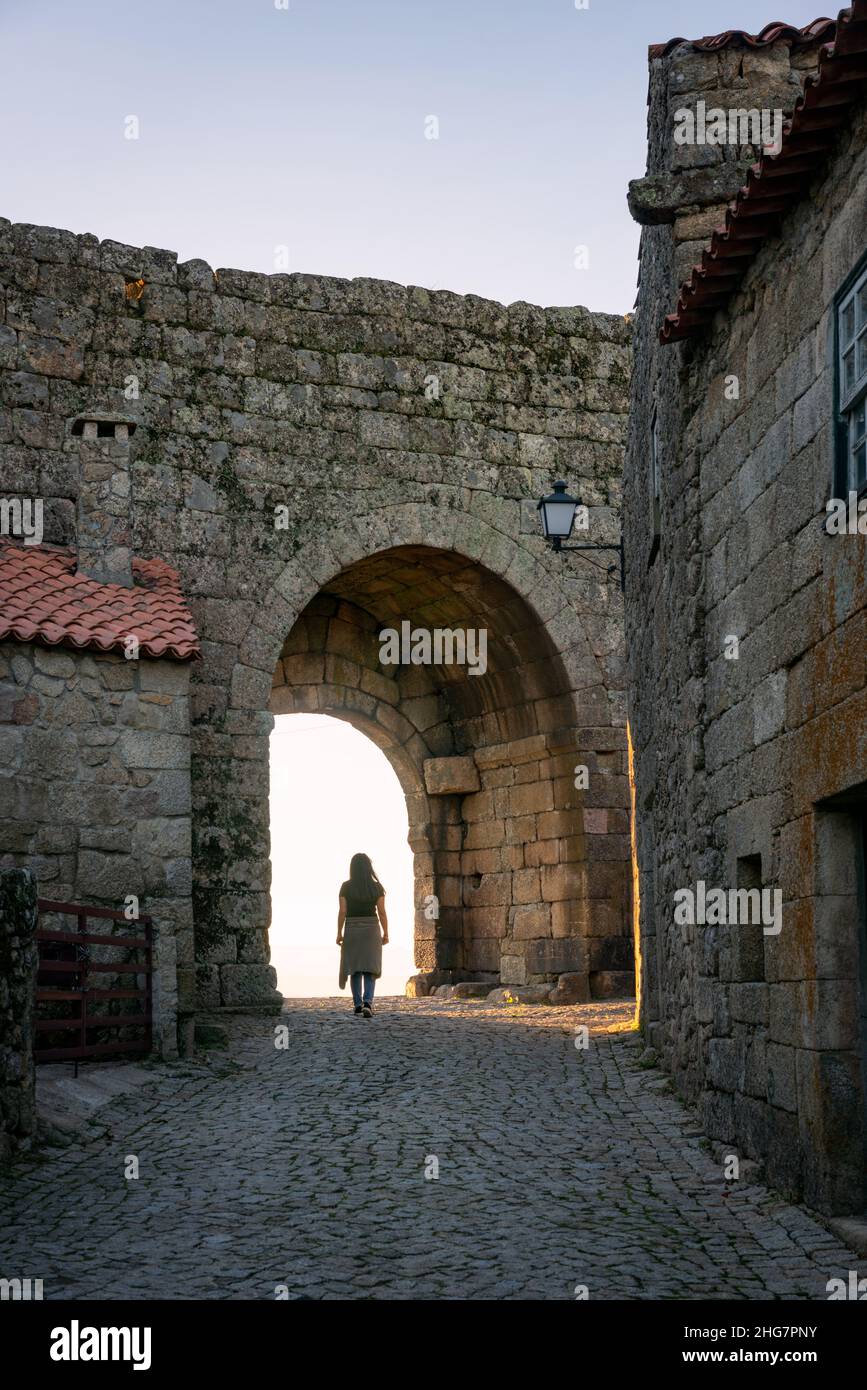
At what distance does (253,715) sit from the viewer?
12.6 meters

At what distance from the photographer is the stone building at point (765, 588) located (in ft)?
17.9

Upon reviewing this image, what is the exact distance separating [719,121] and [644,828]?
4.66 m

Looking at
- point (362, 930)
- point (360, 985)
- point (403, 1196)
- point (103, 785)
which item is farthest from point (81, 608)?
point (403, 1196)

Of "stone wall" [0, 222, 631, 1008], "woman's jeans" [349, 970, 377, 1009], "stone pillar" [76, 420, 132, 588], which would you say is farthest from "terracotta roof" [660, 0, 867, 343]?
"woman's jeans" [349, 970, 377, 1009]

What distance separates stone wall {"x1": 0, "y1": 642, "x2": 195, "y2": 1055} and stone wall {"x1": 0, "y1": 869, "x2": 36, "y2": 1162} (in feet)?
8.09

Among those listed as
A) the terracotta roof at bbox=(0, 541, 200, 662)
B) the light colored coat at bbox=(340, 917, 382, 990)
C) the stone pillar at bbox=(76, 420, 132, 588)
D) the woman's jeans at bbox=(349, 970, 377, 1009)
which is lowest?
the woman's jeans at bbox=(349, 970, 377, 1009)

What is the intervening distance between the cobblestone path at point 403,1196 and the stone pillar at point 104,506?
138 inches

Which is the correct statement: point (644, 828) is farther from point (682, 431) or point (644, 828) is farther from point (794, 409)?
point (794, 409)

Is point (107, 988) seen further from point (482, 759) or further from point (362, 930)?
point (482, 759)

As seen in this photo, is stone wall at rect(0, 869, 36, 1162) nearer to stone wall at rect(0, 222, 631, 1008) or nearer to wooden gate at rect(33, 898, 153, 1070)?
wooden gate at rect(33, 898, 153, 1070)

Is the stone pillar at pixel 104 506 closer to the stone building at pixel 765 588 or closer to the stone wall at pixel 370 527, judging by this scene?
the stone wall at pixel 370 527

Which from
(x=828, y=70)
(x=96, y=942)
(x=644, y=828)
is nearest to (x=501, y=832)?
(x=644, y=828)

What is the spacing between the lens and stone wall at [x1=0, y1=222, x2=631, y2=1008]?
1245 cm

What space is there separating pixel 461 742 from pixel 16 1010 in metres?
9.29
